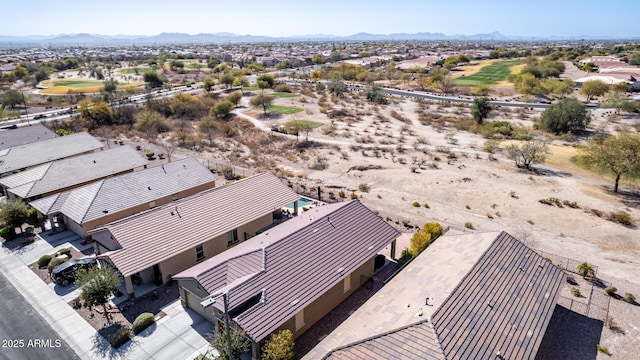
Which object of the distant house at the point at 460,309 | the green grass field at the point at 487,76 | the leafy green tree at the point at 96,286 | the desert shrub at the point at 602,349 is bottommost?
the desert shrub at the point at 602,349

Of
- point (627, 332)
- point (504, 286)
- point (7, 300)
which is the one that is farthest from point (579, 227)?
point (7, 300)

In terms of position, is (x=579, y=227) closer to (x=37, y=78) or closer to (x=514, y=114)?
(x=514, y=114)

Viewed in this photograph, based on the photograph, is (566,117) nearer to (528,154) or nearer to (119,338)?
(528,154)

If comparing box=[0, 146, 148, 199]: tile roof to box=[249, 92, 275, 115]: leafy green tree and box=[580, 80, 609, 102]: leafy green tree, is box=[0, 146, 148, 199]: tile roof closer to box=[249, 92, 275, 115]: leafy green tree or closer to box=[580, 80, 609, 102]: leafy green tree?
box=[249, 92, 275, 115]: leafy green tree

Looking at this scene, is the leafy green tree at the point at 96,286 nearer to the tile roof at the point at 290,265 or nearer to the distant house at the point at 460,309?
the tile roof at the point at 290,265

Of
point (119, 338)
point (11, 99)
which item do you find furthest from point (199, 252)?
point (11, 99)

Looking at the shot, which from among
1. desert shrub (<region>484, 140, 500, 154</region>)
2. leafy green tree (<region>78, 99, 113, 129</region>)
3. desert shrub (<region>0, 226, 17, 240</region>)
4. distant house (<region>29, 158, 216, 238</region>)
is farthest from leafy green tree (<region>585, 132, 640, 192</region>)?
leafy green tree (<region>78, 99, 113, 129</region>)

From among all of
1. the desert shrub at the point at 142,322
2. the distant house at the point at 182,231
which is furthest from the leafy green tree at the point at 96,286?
the desert shrub at the point at 142,322
